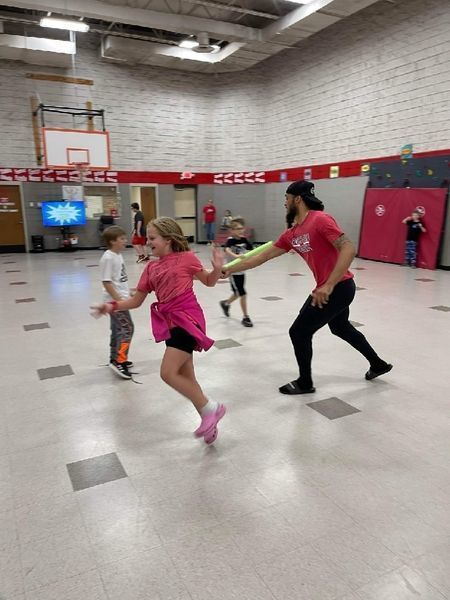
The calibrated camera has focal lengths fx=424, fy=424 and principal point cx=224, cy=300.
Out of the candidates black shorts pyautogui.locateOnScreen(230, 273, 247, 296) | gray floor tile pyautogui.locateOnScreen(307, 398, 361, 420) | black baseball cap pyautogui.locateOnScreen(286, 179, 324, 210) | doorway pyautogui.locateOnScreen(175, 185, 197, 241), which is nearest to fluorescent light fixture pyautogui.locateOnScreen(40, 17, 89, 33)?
doorway pyautogui.locateOnScreen(175, 185, 197, 241)

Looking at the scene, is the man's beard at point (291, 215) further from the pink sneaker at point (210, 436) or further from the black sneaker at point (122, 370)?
the black sneaker at point (122, 370)

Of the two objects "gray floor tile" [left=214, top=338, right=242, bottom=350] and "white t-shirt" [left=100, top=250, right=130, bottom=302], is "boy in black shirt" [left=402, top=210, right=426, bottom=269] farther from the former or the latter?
"white t-shirt" [left=100, top=250, right=130, bottom=302]

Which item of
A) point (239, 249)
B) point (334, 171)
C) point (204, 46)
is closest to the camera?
point (239, 249)

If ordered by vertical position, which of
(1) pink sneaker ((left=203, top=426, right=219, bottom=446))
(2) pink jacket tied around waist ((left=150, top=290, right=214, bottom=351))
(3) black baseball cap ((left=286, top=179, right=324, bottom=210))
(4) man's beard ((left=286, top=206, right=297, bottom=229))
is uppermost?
(3) black baseball cap ((left=286, top=179, right=324, bottom=210))

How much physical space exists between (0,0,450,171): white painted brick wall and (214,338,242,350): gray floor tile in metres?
7.21

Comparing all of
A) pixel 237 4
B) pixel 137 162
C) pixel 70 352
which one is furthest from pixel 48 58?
pixel 70 352

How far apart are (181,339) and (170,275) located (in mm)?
335

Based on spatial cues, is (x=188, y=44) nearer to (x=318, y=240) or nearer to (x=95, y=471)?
(x=318, y=240)

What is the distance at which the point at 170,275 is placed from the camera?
7.15 ft

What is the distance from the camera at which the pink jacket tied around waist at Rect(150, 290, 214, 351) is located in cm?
216

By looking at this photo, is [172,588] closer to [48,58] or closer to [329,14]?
[329,14]

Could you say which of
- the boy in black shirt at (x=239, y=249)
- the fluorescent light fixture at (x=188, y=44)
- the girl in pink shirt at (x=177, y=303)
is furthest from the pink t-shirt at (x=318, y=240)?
the fluorescent light fixture at (x=188, y=44)

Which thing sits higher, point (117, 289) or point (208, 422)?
point (117, 289)

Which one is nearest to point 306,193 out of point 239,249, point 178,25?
point 239,249
